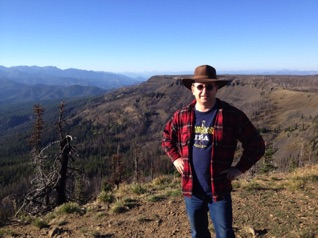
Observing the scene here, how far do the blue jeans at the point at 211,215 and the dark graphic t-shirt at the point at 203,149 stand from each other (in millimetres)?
196

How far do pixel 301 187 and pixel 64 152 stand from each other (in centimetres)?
968

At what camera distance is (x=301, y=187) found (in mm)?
9812

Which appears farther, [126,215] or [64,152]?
[64,152]

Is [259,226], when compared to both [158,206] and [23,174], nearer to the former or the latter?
[158,206]

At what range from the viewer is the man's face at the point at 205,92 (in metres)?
4.20

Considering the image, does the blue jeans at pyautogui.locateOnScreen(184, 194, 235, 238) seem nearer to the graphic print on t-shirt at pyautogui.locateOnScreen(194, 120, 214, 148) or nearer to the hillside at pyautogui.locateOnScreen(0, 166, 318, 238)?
the graphic print on t-shirt at pyautogui.locateOnScreen(194, 120, 214, 148)

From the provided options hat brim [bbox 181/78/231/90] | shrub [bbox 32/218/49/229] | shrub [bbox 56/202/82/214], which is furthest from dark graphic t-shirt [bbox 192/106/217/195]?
shrub [bbox 56/202/82/214]

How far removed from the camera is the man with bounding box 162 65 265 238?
4.16 metres

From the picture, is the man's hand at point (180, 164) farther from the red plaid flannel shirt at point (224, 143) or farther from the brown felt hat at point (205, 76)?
the brown felt hat at point (205, 76)

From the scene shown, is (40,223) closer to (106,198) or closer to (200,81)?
(106,198)

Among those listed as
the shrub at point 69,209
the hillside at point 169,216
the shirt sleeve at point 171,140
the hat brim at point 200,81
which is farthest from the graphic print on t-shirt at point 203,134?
the shrub at point 69,209

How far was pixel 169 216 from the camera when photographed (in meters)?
8.12

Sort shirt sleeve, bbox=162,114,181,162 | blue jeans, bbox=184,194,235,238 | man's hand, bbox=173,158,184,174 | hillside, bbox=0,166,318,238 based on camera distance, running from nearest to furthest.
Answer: blue jeans, bbox=184,194,235,238 → man's hand, bbox=173,158,184,174 → shirt sleeve, bbox=162,114,181,162 → hillside, bbox=0,166,318,238

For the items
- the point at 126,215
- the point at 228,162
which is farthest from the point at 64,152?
the point at 228,162
